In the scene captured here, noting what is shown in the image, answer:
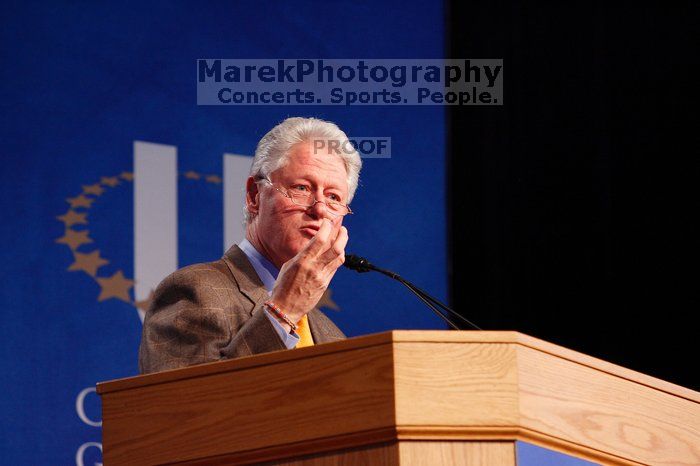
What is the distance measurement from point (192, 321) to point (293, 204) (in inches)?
20.6

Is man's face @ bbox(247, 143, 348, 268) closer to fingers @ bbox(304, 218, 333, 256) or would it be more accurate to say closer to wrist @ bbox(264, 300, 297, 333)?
fingers @ bbox(304, 218, 333, 256)

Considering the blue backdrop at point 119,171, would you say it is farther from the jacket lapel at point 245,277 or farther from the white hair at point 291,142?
the jacket lapel at point 245,277

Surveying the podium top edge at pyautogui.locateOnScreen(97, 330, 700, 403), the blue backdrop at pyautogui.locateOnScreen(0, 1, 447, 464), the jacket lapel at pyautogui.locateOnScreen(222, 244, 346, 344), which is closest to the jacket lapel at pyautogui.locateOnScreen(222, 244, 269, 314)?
the jacket lapel at pyautogui.locateOnScreen(222, 244, 346, 344)

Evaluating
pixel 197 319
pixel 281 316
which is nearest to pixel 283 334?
pixel 281 316

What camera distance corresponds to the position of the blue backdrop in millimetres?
2975

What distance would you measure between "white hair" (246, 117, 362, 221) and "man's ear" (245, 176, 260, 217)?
0.02 m

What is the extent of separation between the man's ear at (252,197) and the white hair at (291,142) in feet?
0.07

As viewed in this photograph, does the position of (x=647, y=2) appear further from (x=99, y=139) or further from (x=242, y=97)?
(x=99, y=139)

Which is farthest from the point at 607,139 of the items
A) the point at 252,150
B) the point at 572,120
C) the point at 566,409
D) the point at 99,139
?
the point at 566,409

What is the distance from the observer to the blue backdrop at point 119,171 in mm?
2975

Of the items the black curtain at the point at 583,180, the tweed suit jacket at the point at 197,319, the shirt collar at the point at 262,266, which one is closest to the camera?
the tweed suit jacket at the point at 197,319

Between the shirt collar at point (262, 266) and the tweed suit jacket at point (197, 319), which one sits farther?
the shirt collar at point (262, 266)

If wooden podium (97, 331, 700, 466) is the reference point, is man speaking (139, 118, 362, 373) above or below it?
above

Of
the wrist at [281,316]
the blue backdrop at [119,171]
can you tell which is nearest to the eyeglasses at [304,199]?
the wrist at [281,316]
